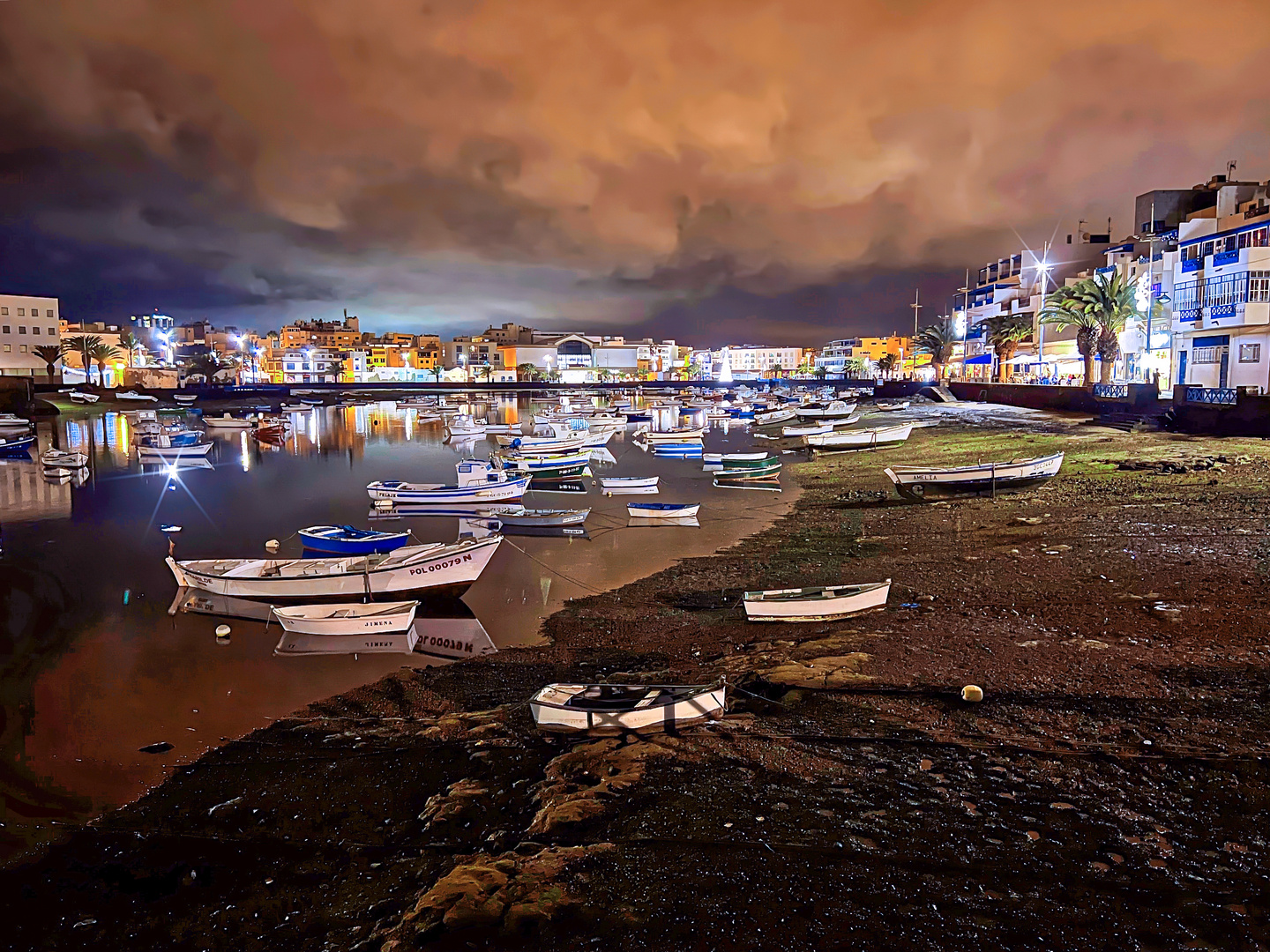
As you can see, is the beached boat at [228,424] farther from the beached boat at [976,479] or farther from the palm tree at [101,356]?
the beached boat at [976,479]

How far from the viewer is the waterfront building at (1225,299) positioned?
39.8 m

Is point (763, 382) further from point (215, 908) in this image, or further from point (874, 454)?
point (215, 908)

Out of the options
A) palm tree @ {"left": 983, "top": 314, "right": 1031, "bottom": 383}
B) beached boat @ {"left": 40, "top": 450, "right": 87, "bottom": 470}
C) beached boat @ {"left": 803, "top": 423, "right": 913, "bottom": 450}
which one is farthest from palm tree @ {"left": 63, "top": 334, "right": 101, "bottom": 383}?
palm tree @ {"left": 983, "top": 314, "right": 1031, "bottom": 383}

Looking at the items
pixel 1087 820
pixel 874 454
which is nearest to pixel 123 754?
pixel 1087 820

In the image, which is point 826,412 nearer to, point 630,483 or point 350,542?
point 630,483

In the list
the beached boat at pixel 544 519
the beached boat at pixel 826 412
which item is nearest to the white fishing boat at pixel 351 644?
the beached boat at pixel 544 519

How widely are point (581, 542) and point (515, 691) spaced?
12.7 m

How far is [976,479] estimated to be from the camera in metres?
26.6

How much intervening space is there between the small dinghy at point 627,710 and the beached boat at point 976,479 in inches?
760

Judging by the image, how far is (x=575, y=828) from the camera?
25.3 ft

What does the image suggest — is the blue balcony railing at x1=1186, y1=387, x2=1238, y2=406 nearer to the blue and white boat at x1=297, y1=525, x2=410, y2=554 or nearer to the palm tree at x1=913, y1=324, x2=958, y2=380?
the blue and white boat at x1=297, y1=525, x2=410, y2=554

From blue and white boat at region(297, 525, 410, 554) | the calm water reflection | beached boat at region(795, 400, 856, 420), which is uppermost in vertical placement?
beached boat at region(795, 400, 856, 420)

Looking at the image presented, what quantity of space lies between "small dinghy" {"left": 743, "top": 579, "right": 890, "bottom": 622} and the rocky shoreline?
0.31 metres

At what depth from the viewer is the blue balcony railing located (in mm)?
33750
